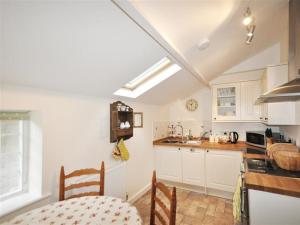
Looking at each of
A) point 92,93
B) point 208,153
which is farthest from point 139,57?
point 208,153

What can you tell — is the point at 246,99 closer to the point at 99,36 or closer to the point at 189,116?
the point at 189,116

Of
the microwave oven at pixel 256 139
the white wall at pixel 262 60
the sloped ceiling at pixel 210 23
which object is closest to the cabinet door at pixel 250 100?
the microwave oven at pixel 256 139

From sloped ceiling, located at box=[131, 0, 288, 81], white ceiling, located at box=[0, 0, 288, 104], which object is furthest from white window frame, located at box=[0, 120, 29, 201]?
sloped ceiling, located at box=[131, 0, 288, 81]

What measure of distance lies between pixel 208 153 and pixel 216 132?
80 cm

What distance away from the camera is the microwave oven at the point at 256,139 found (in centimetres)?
259

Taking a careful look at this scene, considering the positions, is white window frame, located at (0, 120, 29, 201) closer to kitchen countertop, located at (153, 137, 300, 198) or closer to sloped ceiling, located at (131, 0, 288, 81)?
sloped ceiling, located at (131, 0, 288, 81)

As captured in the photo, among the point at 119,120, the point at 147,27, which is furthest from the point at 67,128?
the point at 147,27

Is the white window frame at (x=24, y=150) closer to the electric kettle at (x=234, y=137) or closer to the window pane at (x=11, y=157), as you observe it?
the window pane at (x=11, y=157)

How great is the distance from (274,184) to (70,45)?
1.93 metres

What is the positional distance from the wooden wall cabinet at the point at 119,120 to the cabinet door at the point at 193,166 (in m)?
1.20

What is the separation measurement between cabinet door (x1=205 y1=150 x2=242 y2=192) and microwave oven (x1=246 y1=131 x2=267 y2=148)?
1.40 ft

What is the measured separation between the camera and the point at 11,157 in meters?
1.39

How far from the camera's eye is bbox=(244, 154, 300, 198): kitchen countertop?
48.3 inches

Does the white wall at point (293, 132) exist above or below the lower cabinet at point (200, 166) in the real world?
above
